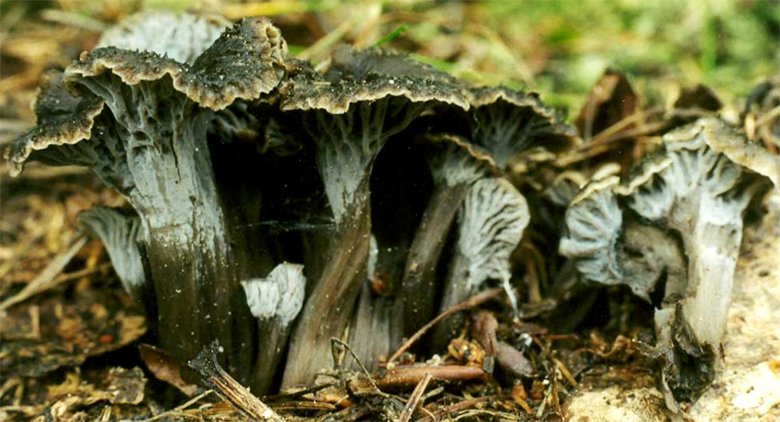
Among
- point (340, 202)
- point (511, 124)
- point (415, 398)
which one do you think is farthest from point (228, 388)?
point (511, 124)

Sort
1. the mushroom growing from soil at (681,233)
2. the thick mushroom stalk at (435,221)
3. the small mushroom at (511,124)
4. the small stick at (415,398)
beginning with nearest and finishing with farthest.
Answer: the small stick at (415,398) → the mushroom growing from soil at (681,233) → the small mushroom at (511,124) → the thick mushroom stalk at (435,221)

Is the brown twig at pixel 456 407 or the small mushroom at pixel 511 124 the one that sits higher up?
the small mushroom at pixel 511 124

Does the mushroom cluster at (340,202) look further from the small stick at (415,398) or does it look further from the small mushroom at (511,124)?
the small stick at (415,398)

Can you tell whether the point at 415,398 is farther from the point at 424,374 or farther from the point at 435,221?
the point at 435,221

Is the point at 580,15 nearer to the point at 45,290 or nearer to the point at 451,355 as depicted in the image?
the point at 451,355

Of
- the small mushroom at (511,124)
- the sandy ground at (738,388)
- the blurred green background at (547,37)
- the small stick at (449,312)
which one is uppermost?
the blurred green background at (547,37)

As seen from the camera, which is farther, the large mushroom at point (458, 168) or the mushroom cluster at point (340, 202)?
the large mushroom at point (458, 168)

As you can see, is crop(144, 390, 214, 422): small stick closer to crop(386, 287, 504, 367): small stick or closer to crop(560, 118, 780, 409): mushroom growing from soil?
crop(386, 287, 504, 367): small stick

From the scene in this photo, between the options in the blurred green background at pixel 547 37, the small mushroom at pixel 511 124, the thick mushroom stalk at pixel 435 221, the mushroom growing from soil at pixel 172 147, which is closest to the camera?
the mushroom growing from soil at pixel 172 147

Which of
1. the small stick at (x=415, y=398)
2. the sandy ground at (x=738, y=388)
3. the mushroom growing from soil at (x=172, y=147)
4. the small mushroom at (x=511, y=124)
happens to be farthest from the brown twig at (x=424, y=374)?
the small mushroom at (x=511, y=124)
